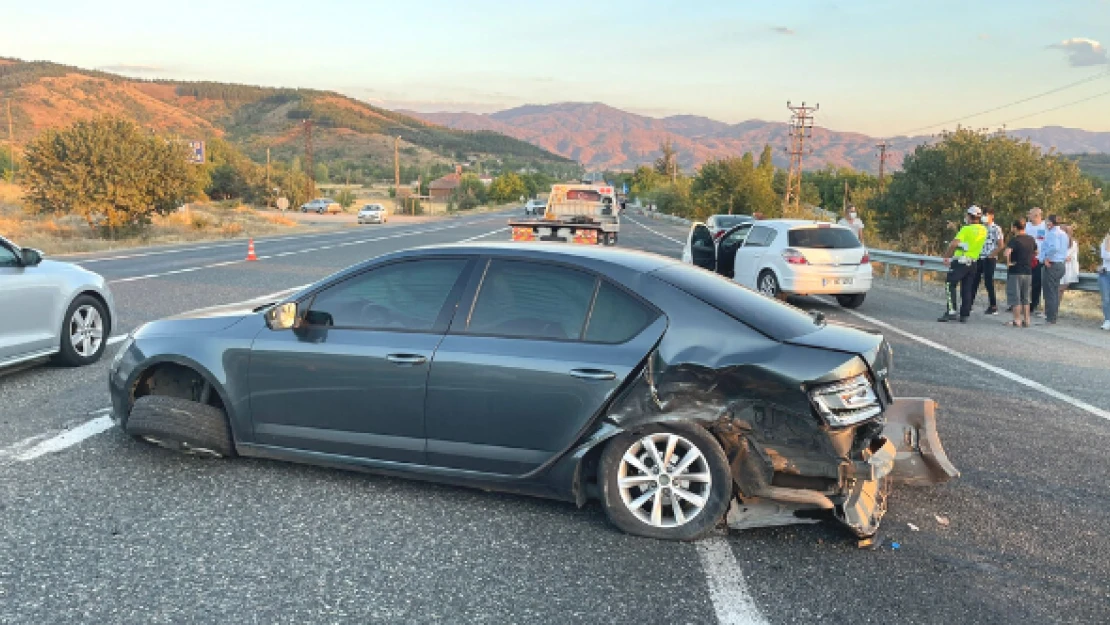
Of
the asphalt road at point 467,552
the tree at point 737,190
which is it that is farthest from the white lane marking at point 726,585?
the tree at point 737,190

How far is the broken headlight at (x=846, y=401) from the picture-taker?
3.92m

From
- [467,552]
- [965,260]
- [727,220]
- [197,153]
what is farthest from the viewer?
[197,153]

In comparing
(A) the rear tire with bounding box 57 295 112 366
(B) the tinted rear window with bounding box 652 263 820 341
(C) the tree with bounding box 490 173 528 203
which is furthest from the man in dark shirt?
(C) the tree with bounding box 490 173 528 203

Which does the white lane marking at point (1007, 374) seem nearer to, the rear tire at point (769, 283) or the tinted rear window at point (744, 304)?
the rear tire at point (769, 283)

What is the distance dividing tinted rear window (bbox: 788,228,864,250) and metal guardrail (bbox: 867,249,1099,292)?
131 inches

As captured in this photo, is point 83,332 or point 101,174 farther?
point 101,174

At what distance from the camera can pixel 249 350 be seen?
4809 mm

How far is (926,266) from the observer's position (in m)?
18.0

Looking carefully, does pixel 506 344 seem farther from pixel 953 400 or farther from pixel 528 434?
pixel 953 400

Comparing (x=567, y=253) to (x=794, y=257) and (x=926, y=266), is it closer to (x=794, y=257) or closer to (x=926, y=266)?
(x=794, y=257)

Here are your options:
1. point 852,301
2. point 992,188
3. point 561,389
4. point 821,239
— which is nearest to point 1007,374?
point 821,239

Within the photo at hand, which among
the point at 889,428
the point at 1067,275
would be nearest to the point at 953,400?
the point at 889,428

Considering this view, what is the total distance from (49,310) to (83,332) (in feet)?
1.82

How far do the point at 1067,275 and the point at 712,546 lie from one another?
13.4 metres
